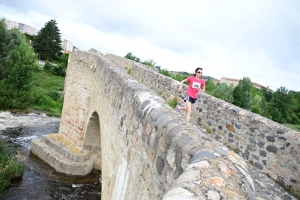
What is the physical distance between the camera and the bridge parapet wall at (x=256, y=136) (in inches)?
143

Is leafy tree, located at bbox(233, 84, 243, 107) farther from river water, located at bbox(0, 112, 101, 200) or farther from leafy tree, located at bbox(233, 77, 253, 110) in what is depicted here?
river water, located at bbox(0, 112, 101, 200)

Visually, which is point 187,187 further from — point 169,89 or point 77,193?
point 77,193

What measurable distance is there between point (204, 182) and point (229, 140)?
394 cm

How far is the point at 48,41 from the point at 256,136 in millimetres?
40967

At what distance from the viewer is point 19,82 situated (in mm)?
18297

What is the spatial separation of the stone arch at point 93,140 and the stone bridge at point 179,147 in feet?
0.30

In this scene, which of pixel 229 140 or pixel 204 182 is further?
pixel 229 140

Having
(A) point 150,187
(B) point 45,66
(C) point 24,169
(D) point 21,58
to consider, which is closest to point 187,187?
(A) point 150,187

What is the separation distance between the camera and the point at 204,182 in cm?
115

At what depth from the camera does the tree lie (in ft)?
127

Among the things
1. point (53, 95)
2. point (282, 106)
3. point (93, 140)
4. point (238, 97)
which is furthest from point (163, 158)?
point (282, 106)

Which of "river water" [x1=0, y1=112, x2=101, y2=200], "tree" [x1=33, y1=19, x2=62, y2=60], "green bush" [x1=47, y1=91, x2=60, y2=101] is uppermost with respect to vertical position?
"tree" [x1=33, y1=19, x2=62, y2=60]

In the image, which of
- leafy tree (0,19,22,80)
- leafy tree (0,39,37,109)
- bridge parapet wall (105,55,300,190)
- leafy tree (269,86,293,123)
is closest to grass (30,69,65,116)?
leafy tree (0,39,37,109)

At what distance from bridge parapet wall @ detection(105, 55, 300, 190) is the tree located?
3925cm
